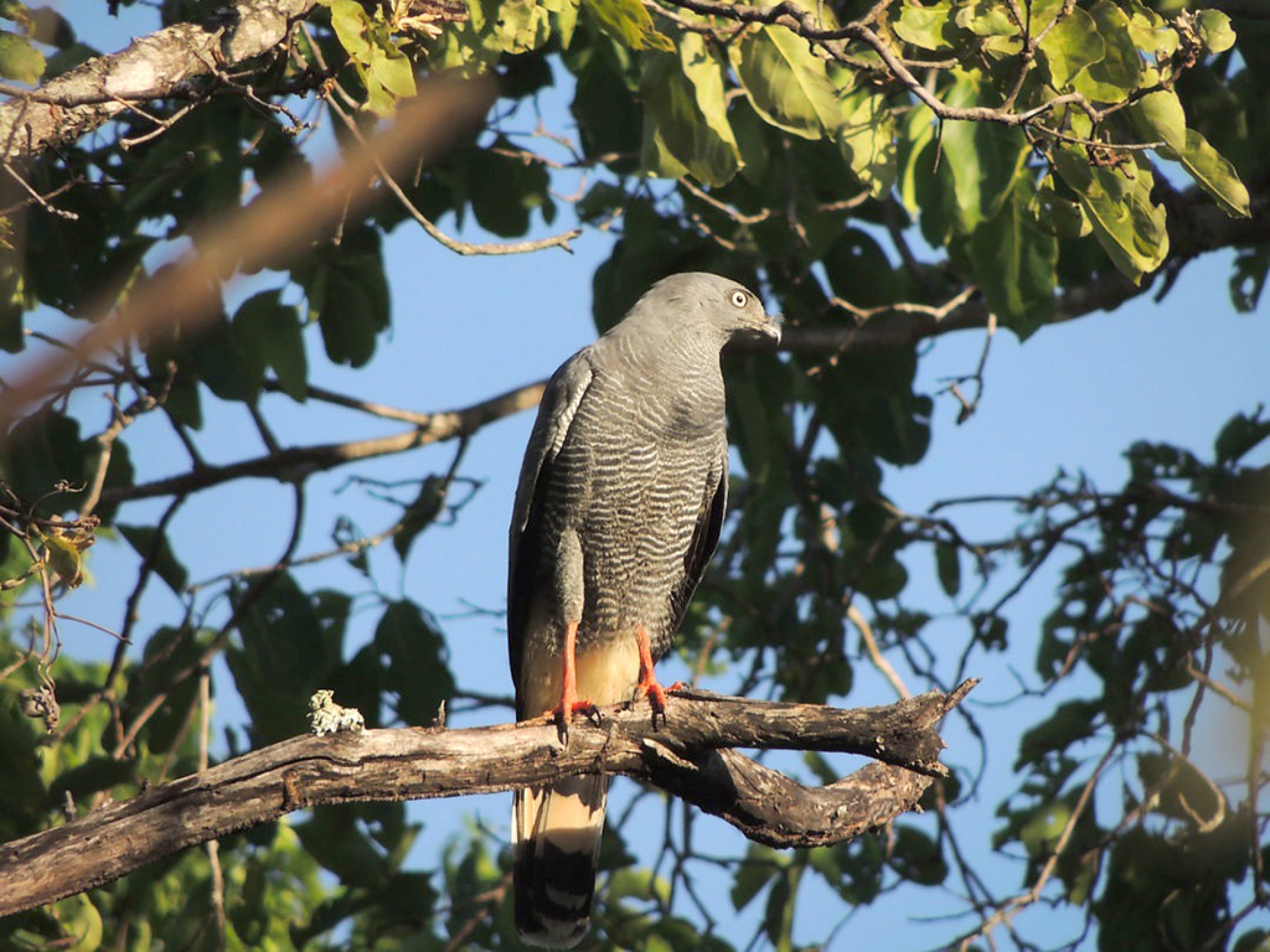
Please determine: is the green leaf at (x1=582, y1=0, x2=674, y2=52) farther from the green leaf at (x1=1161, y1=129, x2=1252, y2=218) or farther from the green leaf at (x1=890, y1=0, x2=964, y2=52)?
the green leaf at (x1=1161, y1=129, x2=1252, y2=218)

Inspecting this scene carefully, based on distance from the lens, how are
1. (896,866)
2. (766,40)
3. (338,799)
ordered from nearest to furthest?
(338,799) → (766,40) → (896,866)

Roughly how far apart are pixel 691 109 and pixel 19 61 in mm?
1687

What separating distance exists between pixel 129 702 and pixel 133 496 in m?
0.82

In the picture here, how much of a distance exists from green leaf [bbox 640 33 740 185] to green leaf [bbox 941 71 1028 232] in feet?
2.05

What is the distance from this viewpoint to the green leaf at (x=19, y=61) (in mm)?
3227

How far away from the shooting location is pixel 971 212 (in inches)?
152

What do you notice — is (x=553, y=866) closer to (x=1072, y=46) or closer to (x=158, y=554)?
(x=158, y=554)

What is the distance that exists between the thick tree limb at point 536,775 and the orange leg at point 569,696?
52mm

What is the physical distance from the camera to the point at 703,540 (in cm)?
503

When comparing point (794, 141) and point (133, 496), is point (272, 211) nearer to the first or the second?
point (133, 496)

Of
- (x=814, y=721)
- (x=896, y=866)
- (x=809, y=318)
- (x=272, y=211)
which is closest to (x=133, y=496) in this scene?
(x=272, y=211)

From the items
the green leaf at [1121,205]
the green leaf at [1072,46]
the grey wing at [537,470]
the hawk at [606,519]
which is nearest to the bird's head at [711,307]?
the hawk at [606,519]

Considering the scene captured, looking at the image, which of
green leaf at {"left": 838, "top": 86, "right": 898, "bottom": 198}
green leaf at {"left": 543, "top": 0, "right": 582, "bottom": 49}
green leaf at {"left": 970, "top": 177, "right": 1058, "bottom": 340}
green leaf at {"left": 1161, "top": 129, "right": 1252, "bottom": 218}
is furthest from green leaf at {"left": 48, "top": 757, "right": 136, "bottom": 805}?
green leaf at {"left": 1161, "top": 129, "right": 1252, "bottom": 218}

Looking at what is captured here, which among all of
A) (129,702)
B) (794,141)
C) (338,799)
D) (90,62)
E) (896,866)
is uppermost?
(794,141)
